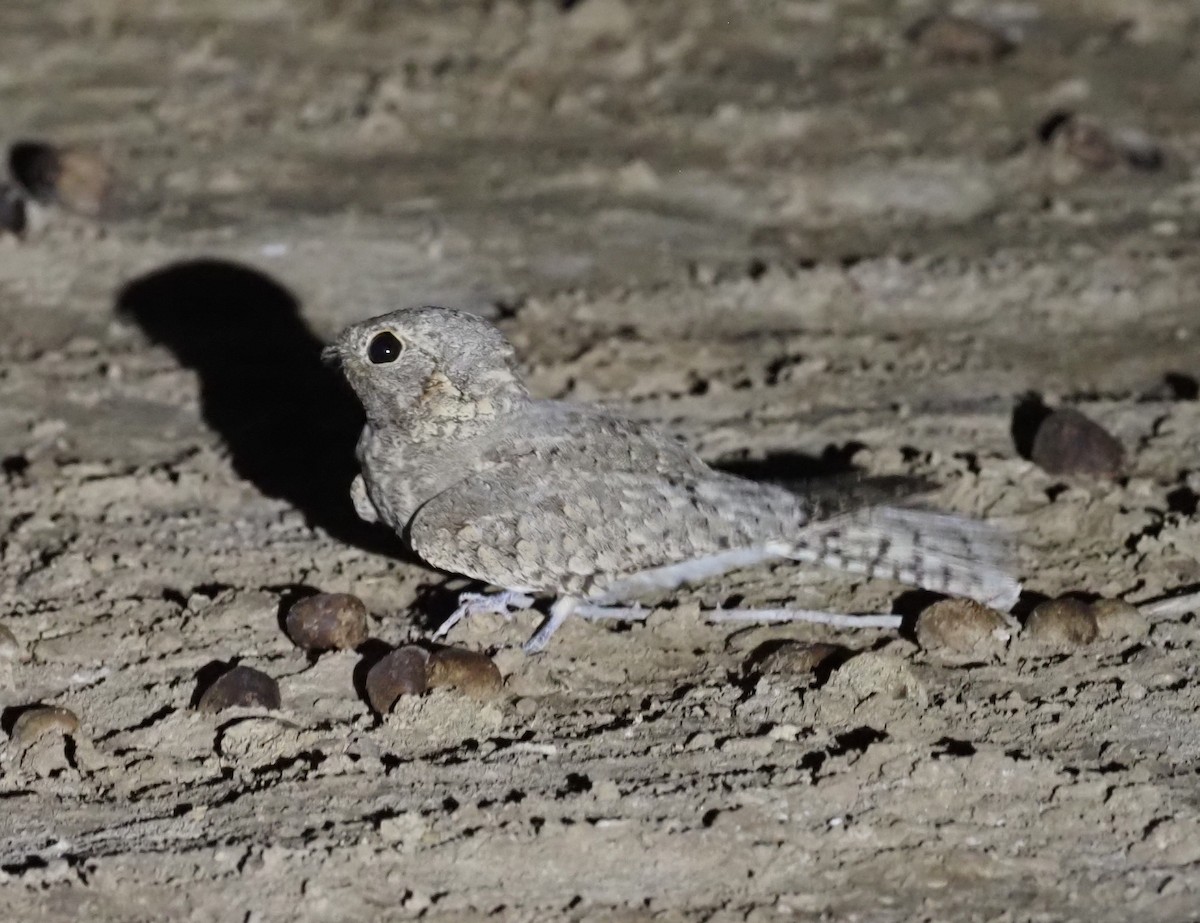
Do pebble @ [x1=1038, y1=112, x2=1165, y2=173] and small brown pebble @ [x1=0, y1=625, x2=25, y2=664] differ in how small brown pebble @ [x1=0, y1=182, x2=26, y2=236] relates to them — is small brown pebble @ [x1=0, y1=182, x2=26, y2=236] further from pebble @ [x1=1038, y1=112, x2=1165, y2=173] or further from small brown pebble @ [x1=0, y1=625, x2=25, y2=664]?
pebble @ [x1=1038, y1=112, x2=1165, y2=173]

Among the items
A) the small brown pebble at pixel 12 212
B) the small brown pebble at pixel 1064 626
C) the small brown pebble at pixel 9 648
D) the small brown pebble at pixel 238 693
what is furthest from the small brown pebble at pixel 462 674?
the small brown pebble at pixel 12 212

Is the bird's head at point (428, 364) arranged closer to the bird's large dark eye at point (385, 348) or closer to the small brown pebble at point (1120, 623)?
the bird's large dark eye at point (385, 348)

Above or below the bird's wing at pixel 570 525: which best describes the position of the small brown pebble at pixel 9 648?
below

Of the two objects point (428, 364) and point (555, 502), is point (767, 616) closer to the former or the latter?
point (555, 502)

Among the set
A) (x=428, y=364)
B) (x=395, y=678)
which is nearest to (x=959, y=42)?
(x=428, y=364)

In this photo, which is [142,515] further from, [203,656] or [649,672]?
[649,672]

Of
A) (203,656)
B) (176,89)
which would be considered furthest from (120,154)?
(203,656)
